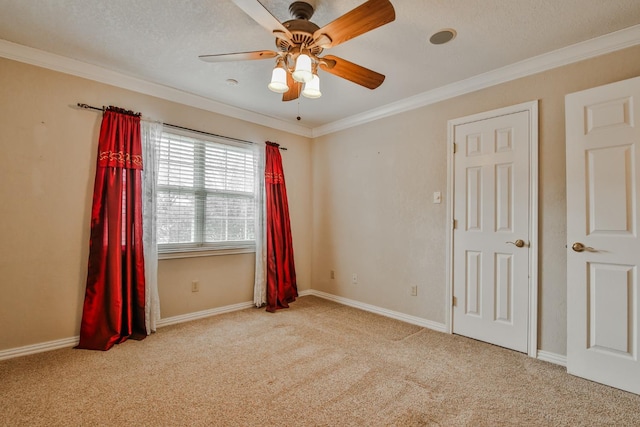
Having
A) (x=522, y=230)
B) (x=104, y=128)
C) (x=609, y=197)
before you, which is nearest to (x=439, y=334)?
(x=522, y=230)

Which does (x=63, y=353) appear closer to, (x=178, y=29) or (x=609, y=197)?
(x=178, y=29)

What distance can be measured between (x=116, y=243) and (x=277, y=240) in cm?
178

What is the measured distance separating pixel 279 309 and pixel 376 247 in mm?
1445

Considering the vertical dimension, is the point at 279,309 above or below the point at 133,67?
below

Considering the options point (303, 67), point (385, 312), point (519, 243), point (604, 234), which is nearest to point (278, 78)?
point (303, 67)

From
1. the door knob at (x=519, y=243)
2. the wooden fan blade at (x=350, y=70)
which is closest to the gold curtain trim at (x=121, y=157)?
the wooden fan blade at (x=350, y=70)

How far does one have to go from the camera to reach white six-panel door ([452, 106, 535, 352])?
2639 millimetres

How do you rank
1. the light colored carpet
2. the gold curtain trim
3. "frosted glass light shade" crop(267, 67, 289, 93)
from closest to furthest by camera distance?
1. the light colored carpet
2. "frosted glass light shade" crop(267, 67, 289, 93)
3. the gold curtain trim

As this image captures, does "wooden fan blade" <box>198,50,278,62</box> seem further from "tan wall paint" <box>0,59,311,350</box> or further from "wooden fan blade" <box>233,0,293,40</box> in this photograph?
"tan wall paint" <box>0,59,311,350</box>

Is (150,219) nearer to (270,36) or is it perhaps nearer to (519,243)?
(270,36)

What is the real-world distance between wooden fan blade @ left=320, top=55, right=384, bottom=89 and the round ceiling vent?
1.94ft

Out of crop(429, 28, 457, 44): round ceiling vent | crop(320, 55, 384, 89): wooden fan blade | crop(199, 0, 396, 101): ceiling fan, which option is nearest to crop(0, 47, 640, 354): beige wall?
crop(429, 28, 457, 44): round ceiling vent

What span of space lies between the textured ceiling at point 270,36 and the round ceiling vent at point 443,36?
5 cm

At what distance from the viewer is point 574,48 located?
2.37 meters
